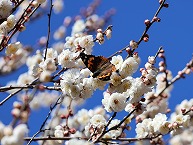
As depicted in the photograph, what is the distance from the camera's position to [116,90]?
140 inches

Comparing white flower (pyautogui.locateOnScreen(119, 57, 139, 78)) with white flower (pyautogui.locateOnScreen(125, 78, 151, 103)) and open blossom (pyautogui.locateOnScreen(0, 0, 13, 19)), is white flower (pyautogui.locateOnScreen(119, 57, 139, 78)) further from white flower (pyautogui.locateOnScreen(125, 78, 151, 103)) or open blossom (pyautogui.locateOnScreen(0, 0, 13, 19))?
open blossom (pyautogui.locateOnScreen(0, 0, 13, 19))

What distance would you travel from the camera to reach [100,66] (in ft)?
11.3

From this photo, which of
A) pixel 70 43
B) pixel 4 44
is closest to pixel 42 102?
pixel 70 43

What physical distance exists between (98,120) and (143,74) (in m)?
1.01

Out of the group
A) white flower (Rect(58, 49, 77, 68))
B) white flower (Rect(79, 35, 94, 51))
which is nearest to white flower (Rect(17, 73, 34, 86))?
white flower (Rect(79, 35, 94, 51))

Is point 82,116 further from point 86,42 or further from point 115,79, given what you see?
point 115,79

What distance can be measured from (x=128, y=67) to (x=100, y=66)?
0.26 meters

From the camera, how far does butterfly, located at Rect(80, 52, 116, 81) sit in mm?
3447

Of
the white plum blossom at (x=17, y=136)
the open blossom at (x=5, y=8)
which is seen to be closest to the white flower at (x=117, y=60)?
the open blossom at (x=5, y=8)

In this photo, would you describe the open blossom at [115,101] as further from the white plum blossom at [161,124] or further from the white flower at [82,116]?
the white flower at [82,116]

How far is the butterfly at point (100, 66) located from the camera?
3447 mm

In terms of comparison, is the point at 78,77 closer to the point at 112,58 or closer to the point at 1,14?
the point at 112,58

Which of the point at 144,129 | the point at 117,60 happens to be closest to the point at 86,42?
the point at 117,60

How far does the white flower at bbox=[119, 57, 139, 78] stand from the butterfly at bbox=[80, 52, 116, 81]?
3.4 inches
